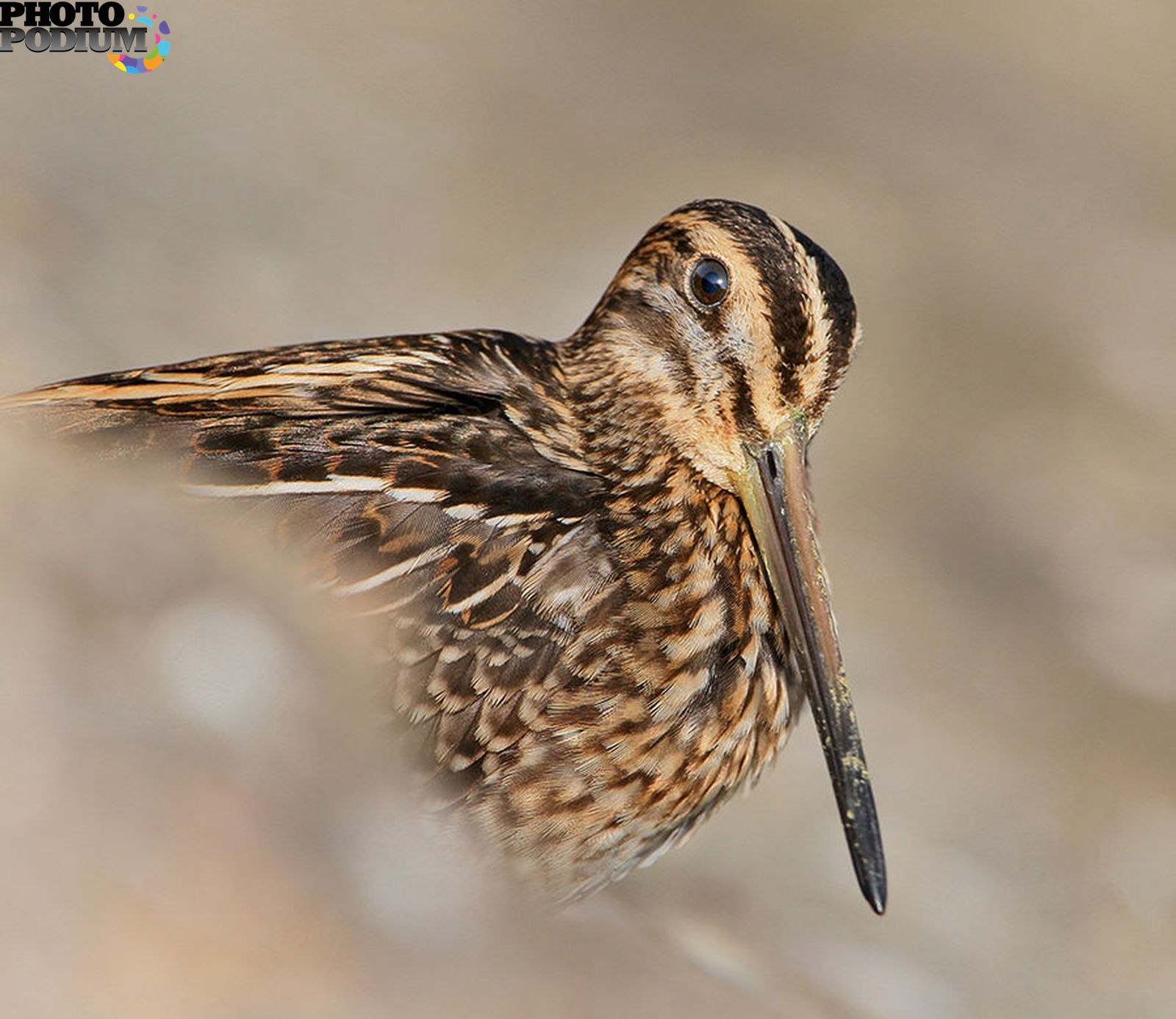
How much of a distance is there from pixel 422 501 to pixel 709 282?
26.0 inches

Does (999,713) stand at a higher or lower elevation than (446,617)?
lower

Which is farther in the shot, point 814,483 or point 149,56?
point 149,56

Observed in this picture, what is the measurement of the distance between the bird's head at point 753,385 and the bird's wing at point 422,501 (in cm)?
20

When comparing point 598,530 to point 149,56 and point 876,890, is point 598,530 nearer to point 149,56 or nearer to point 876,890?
point 876,890

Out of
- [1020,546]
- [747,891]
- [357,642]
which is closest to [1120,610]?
[1020,546]

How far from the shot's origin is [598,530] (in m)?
2.85

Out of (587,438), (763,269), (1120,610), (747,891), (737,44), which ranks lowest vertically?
(747,891)

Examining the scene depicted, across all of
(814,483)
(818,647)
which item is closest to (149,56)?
(814,483)

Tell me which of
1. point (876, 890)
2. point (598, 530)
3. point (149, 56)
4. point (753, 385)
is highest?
point (149, 56)

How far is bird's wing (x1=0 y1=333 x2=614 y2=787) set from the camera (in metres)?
2.65

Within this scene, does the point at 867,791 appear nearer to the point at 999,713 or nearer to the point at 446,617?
the point at 446,617

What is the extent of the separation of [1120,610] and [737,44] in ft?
11.1

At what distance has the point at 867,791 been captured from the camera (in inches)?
113

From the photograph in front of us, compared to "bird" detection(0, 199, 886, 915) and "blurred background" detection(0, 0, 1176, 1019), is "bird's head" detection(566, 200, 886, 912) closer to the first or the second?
"bird" detection(0, 199, 886, 915)
